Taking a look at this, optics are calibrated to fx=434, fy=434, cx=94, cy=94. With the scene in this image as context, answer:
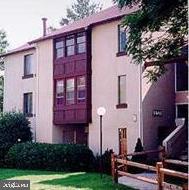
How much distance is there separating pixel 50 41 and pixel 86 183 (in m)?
15.2

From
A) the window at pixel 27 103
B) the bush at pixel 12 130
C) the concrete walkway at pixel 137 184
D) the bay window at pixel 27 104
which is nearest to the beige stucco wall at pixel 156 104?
the concrete walkway at pixel 137 184

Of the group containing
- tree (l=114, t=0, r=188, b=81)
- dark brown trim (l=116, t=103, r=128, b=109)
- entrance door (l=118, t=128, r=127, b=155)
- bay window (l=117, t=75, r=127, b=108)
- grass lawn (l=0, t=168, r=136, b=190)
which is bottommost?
grass lawn (l=0, t=168, r=136, b=190)

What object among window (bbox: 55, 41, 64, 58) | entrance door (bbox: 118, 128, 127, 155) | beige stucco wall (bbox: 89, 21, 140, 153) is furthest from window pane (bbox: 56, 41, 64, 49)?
entrance door (bbox: 118, 128, 127, 155)

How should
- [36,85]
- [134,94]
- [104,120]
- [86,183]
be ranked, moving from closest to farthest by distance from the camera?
1. [86,183]
2. [134,94]
3. [104,120]
4. [36,85]

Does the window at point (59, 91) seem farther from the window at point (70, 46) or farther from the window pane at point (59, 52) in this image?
the window at point (70, 46)

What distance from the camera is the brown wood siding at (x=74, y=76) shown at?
2673 cm

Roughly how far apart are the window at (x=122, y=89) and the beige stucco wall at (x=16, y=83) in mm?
8560

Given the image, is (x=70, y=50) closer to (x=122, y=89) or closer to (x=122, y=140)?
(x=122, y=89)

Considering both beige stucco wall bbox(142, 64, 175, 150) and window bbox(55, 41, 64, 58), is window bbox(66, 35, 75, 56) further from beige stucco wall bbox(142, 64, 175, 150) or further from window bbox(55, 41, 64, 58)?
beige stucco wall bbox(142, 64, 175, 150)

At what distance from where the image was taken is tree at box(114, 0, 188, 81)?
15.1 m

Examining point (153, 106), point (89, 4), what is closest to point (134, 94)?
point (153, 106)

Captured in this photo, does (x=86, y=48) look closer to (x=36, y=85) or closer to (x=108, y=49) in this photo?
(x=108, y=49)

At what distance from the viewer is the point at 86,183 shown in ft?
55.3

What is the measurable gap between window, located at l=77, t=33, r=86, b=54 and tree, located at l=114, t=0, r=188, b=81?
9378mm
